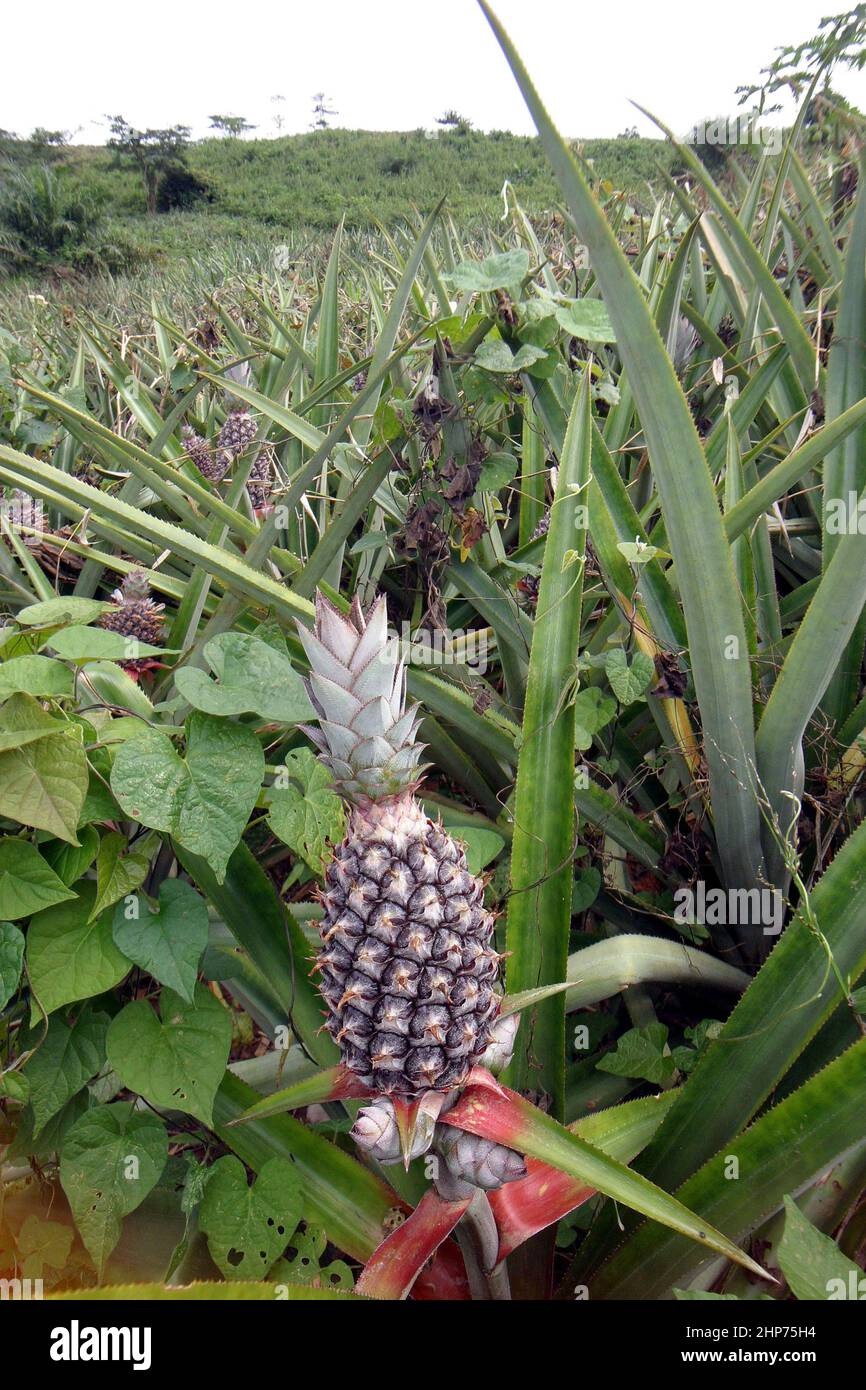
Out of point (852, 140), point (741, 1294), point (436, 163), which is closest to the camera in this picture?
point (741, 1294)

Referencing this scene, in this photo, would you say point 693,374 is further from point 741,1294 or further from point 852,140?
point 741,1294

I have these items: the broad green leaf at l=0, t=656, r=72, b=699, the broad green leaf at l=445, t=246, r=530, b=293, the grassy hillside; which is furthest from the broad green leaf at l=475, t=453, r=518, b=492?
the grassy hillside

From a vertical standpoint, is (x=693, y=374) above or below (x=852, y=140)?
below

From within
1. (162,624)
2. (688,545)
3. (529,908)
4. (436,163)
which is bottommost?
(529,908)

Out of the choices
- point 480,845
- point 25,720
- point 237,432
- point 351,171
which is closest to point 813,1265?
point 480,845

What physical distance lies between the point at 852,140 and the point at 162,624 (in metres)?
3.23

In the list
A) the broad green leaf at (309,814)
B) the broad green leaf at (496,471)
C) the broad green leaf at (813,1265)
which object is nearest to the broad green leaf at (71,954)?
the broad green leaf at (309,814)

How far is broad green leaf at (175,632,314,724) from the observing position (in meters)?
1.08

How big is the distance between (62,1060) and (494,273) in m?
1.56

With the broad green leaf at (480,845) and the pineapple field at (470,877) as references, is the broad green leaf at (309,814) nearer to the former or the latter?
the pineapple field at (470,877)

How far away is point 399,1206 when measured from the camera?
1104 millimetres

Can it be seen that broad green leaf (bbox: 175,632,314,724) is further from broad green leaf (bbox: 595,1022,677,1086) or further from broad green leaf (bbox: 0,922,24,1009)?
broad green leaf (bbox: 595,1022,677,1086)

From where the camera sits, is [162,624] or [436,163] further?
[436,163]

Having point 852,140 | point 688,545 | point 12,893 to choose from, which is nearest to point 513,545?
point 688,545
